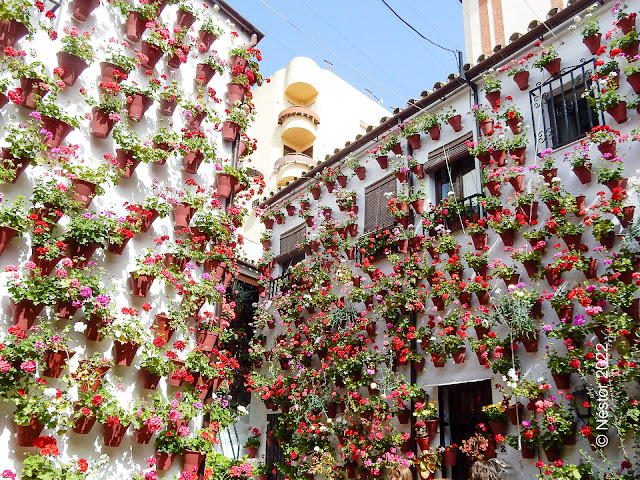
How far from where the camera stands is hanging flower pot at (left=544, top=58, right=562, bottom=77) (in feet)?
24.6

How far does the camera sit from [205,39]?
836 cm

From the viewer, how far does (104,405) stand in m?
6.02

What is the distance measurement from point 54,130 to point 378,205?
5580 millimetres

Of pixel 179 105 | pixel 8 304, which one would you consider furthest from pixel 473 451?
pixel 179 105

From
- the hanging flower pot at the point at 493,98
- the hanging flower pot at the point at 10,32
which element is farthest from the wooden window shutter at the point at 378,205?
the hanging flower pot at the point at 10,32

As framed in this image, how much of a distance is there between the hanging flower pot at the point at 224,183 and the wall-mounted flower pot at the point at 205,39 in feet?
6.74

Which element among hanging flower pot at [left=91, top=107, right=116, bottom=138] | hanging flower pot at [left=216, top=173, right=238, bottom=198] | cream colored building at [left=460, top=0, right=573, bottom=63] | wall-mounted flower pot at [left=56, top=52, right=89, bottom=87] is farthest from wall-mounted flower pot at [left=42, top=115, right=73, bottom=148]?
cream colored building at [left=460, top=0, right=573, bottom=63]

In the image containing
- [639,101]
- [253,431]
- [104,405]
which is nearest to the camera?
[104,405]

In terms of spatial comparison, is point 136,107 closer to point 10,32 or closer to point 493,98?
point 10,32

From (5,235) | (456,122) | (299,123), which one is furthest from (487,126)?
(299,123)

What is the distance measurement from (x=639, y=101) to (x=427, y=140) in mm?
3496

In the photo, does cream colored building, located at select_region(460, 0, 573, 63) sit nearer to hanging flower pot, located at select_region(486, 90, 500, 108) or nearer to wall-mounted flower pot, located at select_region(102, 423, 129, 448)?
hanging flower pot, located at select_region(486, 90, 500, 108)

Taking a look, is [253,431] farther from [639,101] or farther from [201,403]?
[639,101]

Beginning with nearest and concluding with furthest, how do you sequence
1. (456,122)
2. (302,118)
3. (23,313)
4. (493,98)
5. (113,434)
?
(23,313) < (113,434) < (493,98) < (456,122) < (302,118)
